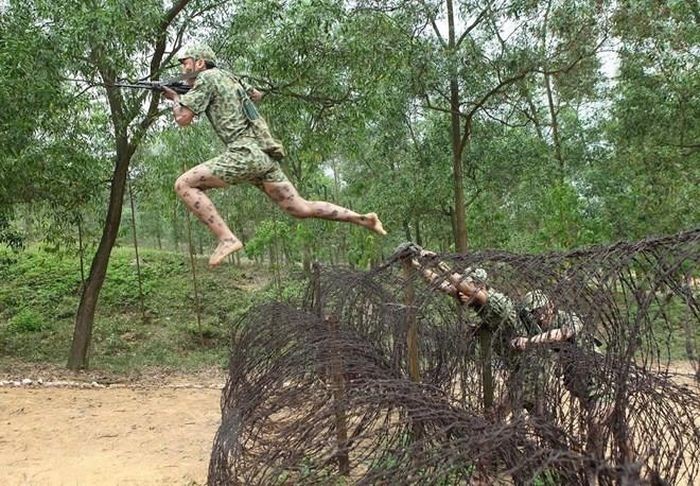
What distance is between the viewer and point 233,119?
311 centimetres

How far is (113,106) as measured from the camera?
7762 millimetres

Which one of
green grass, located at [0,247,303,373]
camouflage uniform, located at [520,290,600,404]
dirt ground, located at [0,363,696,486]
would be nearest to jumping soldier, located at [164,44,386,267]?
camouflage uniform, located at [520,290,600,404]

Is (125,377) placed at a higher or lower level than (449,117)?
lower

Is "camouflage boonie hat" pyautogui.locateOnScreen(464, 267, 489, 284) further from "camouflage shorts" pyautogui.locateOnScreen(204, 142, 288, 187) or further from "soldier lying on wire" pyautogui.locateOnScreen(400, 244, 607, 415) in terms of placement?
"camouflage shorts" pyautogui.locateOnScreen(204, 142, 288, 187)

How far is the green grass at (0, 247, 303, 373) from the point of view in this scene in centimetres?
1116

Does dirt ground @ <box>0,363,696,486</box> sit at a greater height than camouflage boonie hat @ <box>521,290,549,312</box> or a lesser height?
lesser

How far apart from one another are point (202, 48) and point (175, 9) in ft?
15.2

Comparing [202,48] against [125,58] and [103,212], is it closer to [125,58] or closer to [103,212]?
[125,58]

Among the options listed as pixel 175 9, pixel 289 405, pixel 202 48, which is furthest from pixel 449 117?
pixel 289 405

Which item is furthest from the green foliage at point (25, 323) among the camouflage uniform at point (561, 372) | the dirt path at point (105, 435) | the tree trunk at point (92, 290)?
the camouflage uniform at point (561, 372)

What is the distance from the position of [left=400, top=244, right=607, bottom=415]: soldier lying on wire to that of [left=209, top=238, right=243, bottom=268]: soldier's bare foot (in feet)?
2.50

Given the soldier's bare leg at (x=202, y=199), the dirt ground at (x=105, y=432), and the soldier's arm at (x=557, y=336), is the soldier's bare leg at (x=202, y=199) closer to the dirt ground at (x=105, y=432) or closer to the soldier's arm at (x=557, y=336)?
the soldier's arm at (x=557, y=336)

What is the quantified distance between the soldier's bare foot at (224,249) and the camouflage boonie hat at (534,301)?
4.08 ft

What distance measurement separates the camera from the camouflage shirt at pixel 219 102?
3082mm
